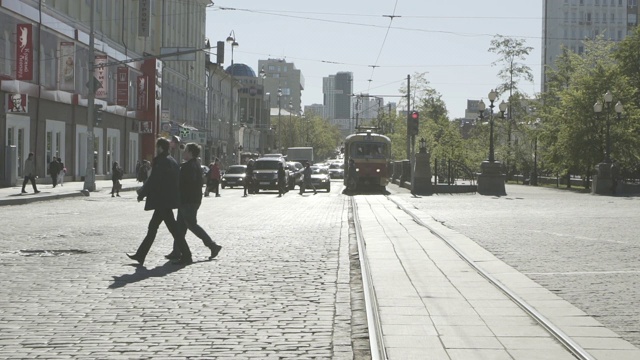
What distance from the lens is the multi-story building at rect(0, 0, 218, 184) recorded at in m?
41.6

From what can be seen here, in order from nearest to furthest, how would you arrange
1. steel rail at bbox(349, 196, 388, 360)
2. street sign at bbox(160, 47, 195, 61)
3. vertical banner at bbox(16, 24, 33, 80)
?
steel rail at bbox(349, 196, 388, 360) < vertical banner at bbox(16, 24, 33, 80) < street sign at bbox(160, 47, 195, 61)

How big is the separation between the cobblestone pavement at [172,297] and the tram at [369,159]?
3157cm

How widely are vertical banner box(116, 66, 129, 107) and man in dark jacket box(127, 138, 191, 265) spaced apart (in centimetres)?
4726

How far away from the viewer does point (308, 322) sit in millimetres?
8500

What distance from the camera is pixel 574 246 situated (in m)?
16.6

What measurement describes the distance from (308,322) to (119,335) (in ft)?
Result: 5.43

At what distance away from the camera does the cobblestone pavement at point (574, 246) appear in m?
10.0

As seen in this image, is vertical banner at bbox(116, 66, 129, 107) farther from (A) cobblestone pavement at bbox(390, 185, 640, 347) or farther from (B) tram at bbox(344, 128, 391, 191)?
(A) cobblestone pavement at bbox(390, 185, 640, 347)

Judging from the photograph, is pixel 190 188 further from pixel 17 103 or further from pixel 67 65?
pixel 67 65

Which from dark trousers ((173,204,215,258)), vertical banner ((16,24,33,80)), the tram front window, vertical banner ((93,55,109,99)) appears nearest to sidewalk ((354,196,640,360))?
dark trousers ((173,204,215,258))

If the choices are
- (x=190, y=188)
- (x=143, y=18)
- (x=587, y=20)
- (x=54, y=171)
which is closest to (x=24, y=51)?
(x=54, y=171)

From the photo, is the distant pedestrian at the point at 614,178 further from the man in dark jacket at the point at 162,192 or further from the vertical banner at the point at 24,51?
the man in dark jacket at the point at 162,192

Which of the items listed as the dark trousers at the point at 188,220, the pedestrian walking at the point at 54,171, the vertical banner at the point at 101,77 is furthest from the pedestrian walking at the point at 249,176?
the dark trousers at the point at 188,220

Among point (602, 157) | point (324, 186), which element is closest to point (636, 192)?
point (602, 157)
